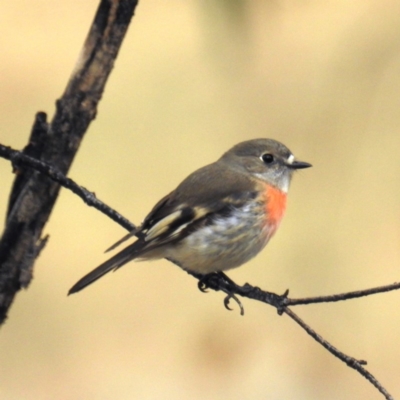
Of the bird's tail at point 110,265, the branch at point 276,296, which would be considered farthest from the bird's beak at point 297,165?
the branch at point 276,296

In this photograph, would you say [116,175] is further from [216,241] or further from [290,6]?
[290,6]

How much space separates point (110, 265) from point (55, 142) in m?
0.50

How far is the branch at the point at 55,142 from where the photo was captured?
248 centimetres

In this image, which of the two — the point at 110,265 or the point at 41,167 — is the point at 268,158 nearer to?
the point at 110,265

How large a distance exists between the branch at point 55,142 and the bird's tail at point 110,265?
0.68 ft

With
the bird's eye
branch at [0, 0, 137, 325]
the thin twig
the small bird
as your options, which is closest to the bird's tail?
the small bird

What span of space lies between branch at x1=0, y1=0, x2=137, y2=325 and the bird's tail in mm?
208

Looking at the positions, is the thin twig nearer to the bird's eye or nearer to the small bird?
the small bird

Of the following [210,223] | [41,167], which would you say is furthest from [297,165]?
[41,167]

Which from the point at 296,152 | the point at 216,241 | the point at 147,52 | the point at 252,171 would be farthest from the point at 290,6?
the point at 147,52

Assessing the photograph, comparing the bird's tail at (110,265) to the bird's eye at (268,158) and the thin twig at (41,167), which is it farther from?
the bird's eye at (268,158)

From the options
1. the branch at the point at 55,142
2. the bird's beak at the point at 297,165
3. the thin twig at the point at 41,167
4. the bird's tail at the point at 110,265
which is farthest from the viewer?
the bird's beak at the point at 297,165

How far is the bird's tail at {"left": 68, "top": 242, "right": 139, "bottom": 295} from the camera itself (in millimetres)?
2691

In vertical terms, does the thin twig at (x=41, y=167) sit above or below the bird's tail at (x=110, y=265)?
above
